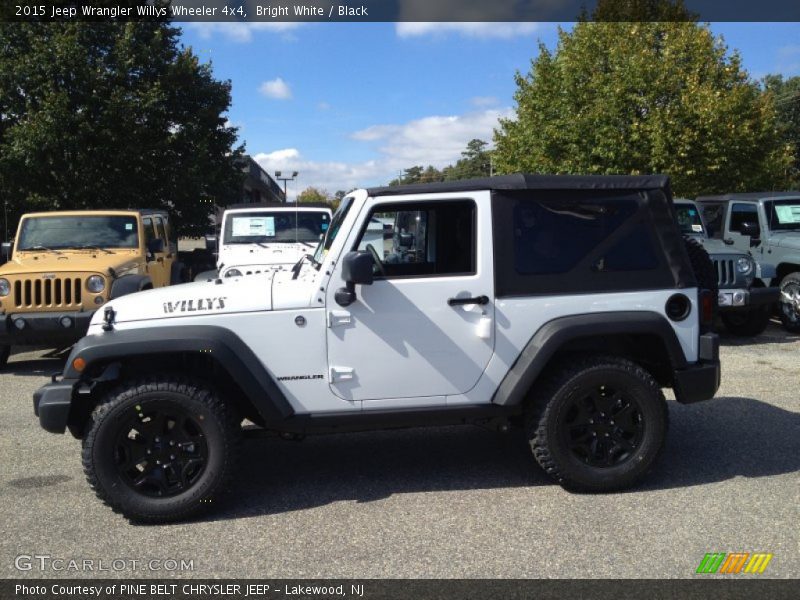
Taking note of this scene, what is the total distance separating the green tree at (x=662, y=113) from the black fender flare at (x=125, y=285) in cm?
1472

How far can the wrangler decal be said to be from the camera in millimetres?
4227

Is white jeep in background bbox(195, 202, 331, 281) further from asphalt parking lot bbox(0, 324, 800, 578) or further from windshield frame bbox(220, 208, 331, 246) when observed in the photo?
asphalt parking lot bbox(0, 324, 800, 578)

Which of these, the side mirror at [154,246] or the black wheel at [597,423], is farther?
the side mirror at [154,246]

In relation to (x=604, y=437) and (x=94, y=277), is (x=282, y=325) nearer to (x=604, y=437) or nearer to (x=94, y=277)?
(x=604, y=437)

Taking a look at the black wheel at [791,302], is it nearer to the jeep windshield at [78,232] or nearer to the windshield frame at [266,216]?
the windshield frame at [266,216]

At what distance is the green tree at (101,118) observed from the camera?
16.4 meters

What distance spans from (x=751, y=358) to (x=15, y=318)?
8.28 m

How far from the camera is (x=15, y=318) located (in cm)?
803

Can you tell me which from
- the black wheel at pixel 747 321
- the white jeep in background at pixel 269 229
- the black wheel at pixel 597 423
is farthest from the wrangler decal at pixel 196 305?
the black wheel at pixel 747 321

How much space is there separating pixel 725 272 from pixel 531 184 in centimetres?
613

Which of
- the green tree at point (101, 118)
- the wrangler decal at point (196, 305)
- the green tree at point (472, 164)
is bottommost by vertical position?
the wrangler decal at point (196, 305)

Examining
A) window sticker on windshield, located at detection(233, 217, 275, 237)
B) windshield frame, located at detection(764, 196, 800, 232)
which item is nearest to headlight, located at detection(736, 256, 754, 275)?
windshield frame, located at detection(764, 196, 800, 232)

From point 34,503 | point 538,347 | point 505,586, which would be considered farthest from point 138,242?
point 505,586

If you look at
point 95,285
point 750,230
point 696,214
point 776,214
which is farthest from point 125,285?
point 776,214
